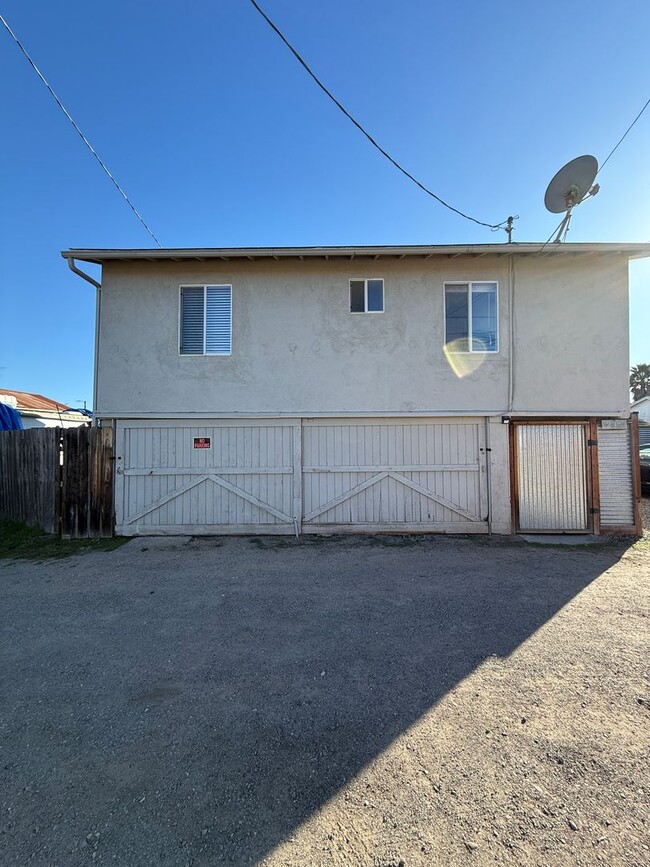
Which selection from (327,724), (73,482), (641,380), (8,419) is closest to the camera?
(327,724)

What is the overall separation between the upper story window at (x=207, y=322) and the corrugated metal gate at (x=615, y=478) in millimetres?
7623

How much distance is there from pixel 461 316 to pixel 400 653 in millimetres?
6449

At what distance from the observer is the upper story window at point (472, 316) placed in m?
7.80

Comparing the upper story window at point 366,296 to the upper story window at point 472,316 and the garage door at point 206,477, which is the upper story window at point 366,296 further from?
the garage door at point 206,477

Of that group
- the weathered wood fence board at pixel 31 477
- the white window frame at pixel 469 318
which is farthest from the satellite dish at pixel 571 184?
the weathered wood fence board at pixel 31 477

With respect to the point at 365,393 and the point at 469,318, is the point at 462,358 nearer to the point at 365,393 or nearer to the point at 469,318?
the point at 469,318

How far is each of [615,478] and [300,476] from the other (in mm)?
6093

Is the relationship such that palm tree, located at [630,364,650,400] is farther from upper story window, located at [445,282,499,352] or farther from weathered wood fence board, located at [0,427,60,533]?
weathered wood fence board, located at [0,427,60,533]

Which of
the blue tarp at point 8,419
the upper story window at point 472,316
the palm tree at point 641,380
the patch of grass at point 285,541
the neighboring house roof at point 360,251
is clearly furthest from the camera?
the palm tree at point 641,380

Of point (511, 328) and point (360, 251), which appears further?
point (511, 328)

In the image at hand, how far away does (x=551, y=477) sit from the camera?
25.2 feet

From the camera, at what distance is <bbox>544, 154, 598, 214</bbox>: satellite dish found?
707 cm

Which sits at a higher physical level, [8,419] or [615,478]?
[8,419]

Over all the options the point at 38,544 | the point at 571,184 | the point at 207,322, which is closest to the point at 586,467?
the point at 571,184
